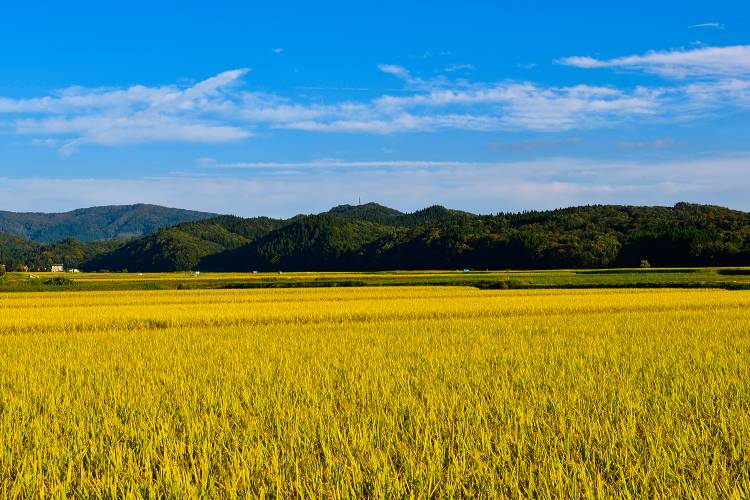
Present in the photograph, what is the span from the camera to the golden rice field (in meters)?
4.77

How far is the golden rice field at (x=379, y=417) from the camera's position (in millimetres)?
4773

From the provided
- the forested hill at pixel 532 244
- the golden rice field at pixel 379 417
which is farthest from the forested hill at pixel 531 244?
the golden rice field at pixel 379 417

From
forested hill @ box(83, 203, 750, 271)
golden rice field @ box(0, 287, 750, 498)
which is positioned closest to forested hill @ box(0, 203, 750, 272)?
forested hill @ box(83, 203, 750, 271)

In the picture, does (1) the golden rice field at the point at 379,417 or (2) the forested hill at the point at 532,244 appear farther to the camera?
(2) the forested hill at the point at 532,244

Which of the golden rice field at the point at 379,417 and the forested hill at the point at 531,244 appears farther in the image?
the forested hill at the point at 531,244

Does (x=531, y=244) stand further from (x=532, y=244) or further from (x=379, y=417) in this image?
(x=379, y=417)

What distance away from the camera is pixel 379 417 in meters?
6.71

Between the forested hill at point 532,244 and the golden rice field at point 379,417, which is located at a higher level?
the forested hill at point 532,244

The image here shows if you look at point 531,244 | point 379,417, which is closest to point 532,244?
point 531,244

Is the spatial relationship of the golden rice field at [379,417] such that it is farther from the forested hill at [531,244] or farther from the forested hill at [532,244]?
the forested hill at [531,244]

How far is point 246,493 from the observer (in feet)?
14.6

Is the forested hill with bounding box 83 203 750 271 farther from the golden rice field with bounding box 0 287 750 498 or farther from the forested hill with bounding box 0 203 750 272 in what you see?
the golden rice field with bounding box 0 287 750 498

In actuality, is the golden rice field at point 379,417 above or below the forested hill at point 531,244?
below

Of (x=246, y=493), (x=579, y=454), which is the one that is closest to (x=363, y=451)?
(x=246, y=493)
